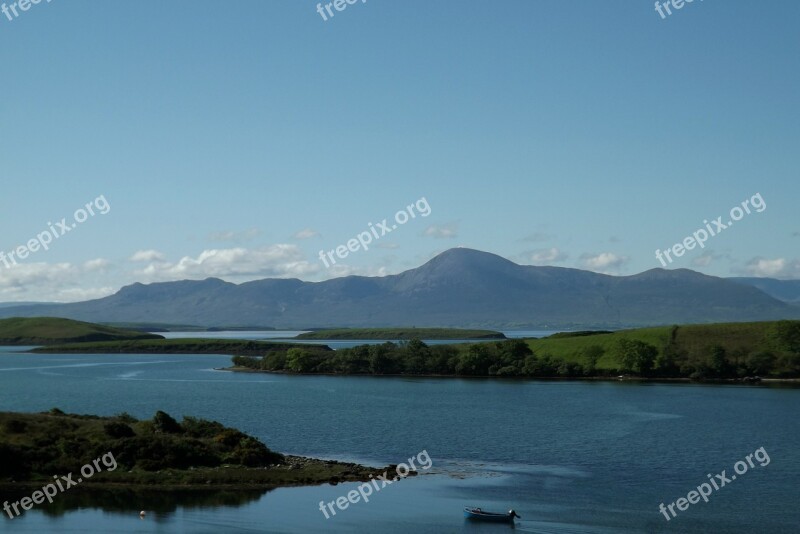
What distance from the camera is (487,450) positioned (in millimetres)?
81062

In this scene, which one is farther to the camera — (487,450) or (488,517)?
(487,450)

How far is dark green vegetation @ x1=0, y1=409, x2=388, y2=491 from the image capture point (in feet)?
214

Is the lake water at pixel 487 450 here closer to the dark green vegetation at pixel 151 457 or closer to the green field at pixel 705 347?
the dark green vegetation at pixel 151 457

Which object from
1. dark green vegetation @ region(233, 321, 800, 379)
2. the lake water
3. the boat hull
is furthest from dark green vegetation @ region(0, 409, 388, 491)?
dark green vegetation @ region(233, 321, 800, 379)

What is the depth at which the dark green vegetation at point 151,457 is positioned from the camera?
6519 cm

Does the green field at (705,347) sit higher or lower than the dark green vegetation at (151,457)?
higher

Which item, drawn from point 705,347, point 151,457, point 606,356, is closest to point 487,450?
point 151,457

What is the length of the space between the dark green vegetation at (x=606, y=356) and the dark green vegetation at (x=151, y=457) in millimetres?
108732

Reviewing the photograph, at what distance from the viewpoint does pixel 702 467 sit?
73.4 m

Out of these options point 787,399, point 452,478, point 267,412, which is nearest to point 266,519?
point 452,478

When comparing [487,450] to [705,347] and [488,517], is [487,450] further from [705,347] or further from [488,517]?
[705,347]

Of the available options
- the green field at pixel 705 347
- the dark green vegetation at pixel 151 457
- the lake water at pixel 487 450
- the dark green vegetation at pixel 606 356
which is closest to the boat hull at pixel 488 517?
the lake water at pixel 487 450

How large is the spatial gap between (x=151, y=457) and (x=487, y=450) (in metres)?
29.0

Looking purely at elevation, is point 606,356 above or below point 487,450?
above
